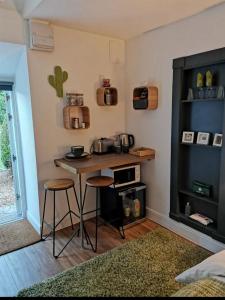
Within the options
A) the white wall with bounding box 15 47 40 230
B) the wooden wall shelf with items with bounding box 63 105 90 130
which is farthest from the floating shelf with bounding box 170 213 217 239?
the white wall with bounding box 15 47 40 230

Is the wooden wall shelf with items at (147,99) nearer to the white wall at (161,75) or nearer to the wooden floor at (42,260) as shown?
the white wall at (161,75)

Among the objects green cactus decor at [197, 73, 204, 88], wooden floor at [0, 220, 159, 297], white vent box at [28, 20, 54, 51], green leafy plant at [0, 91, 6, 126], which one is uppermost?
white vent box at [28, 20, 54, 51]

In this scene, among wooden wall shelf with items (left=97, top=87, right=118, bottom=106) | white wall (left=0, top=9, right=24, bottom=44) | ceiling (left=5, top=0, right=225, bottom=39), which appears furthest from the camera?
wooden wall shelf with items (left=97, top=87, right=118, bottom=106)

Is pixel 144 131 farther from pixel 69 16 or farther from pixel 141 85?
pixel 69 16

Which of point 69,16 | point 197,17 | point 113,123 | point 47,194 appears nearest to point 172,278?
point 47,194

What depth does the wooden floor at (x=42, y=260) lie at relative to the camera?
6.87 feet

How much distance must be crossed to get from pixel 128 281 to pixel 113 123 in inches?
79.6

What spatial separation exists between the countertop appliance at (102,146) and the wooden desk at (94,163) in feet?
0.33

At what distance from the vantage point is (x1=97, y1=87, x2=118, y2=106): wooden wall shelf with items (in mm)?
3021

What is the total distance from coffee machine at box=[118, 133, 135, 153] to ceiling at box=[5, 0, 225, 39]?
1359mm

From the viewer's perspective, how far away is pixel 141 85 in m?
3.04

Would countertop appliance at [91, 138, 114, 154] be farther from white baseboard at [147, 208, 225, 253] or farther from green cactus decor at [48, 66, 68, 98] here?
white baseboard at [147, 208, 225, 253]

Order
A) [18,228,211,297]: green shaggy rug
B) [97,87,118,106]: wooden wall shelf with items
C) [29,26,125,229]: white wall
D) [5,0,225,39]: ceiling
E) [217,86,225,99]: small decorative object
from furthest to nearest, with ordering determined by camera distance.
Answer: [97,87,118,106]: wooden wall shelf with items < [29,26,125,229]: white wall < [217,86,225,99]: small decorative object < [5,0,225,39]: ceiling < [18,228,211,297]: green shaggy rug

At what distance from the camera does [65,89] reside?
280 centimetres
